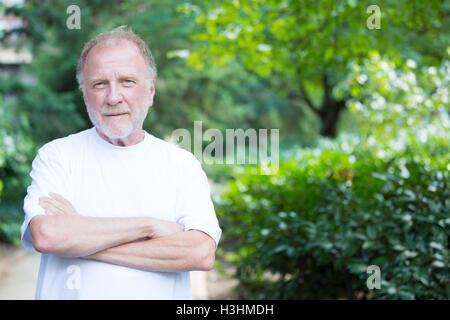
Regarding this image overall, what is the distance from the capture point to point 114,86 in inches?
86.3

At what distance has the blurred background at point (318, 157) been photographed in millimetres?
3859

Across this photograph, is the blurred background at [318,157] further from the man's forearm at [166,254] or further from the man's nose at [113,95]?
the man's nose at [113,95]

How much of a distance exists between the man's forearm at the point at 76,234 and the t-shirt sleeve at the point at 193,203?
24cm

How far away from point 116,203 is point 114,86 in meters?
0.47

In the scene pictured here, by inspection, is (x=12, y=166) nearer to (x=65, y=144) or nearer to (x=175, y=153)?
(x=65, y=144)

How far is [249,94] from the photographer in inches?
1064

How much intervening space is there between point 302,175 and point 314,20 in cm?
181

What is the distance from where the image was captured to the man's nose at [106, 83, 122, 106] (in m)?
2.19

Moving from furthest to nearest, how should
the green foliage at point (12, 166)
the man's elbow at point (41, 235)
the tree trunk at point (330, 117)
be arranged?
the tree trunk at point (330, 117)
the green foliage at point (12, 166)
the man's elbow at point (41, 235)

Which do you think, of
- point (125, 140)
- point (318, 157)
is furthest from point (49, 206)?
point (318, 157)

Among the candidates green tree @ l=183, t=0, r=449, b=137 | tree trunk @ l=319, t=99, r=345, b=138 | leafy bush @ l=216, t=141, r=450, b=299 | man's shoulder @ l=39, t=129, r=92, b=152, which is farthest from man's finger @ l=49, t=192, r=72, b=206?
tree trunk @ l=319, t=99, r=345, b=138

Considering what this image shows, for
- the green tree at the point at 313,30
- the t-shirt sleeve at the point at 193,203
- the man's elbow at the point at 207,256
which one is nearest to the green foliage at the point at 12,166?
the green tree at the point at 313,30
